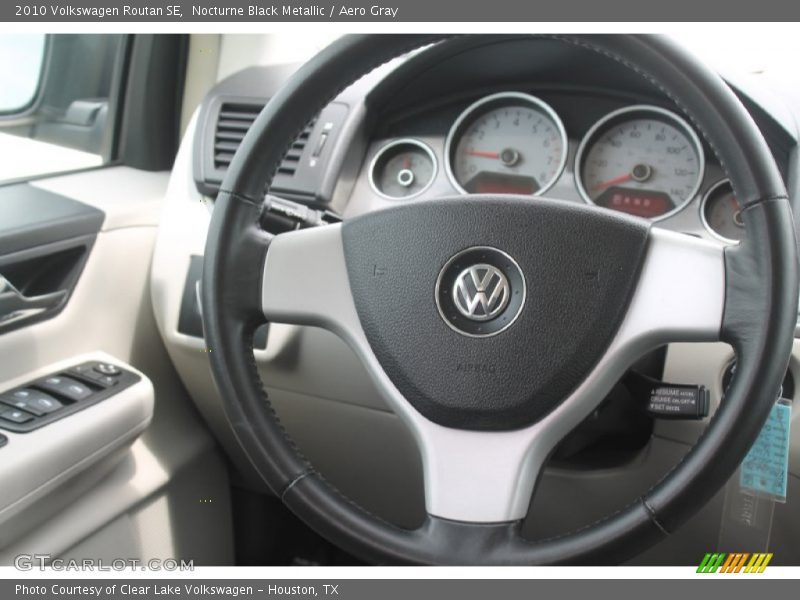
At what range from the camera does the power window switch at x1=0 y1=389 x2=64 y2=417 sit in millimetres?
1109

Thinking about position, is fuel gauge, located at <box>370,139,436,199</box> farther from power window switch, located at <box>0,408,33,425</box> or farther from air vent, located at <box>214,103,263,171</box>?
power window switch, located at <box>0,408,33,425</box>

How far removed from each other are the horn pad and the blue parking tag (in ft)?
0.72

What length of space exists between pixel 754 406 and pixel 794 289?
0.35 feet

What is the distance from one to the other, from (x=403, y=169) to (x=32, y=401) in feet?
2.11

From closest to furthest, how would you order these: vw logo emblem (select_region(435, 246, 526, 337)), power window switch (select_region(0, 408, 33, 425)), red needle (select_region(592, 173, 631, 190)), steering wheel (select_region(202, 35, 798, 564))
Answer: steering wheel (select_region(202, 35, 798, 564)), vw logo emblem (select_region(435, 246, 526, 337)), power window switch (select_region(0, 408, 33, 425)), red needle (select_region(592, 173, 631, 190))

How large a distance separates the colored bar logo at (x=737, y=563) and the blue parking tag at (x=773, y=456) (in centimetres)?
13

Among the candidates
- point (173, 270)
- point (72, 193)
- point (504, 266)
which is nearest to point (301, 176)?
point (173, 270)

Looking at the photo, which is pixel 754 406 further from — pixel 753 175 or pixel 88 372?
pixel 88 372

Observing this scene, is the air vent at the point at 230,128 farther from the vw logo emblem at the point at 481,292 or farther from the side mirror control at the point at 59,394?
the vw logo emblem at the point at 481,292

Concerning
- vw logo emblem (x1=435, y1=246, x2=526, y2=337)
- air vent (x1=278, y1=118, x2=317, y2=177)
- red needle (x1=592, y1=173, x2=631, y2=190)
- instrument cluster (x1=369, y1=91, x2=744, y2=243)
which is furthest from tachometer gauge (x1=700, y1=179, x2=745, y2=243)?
air vent (x1=278, y1=118, x2=317, y2=177)

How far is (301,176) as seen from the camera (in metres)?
1.29

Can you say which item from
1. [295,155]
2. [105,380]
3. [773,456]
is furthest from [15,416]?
[773,456]

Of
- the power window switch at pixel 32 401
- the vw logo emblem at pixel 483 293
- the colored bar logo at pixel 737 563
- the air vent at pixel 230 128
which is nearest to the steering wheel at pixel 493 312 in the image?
the vw logo emblem at pixel 483 293

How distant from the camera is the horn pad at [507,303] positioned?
83 cm
